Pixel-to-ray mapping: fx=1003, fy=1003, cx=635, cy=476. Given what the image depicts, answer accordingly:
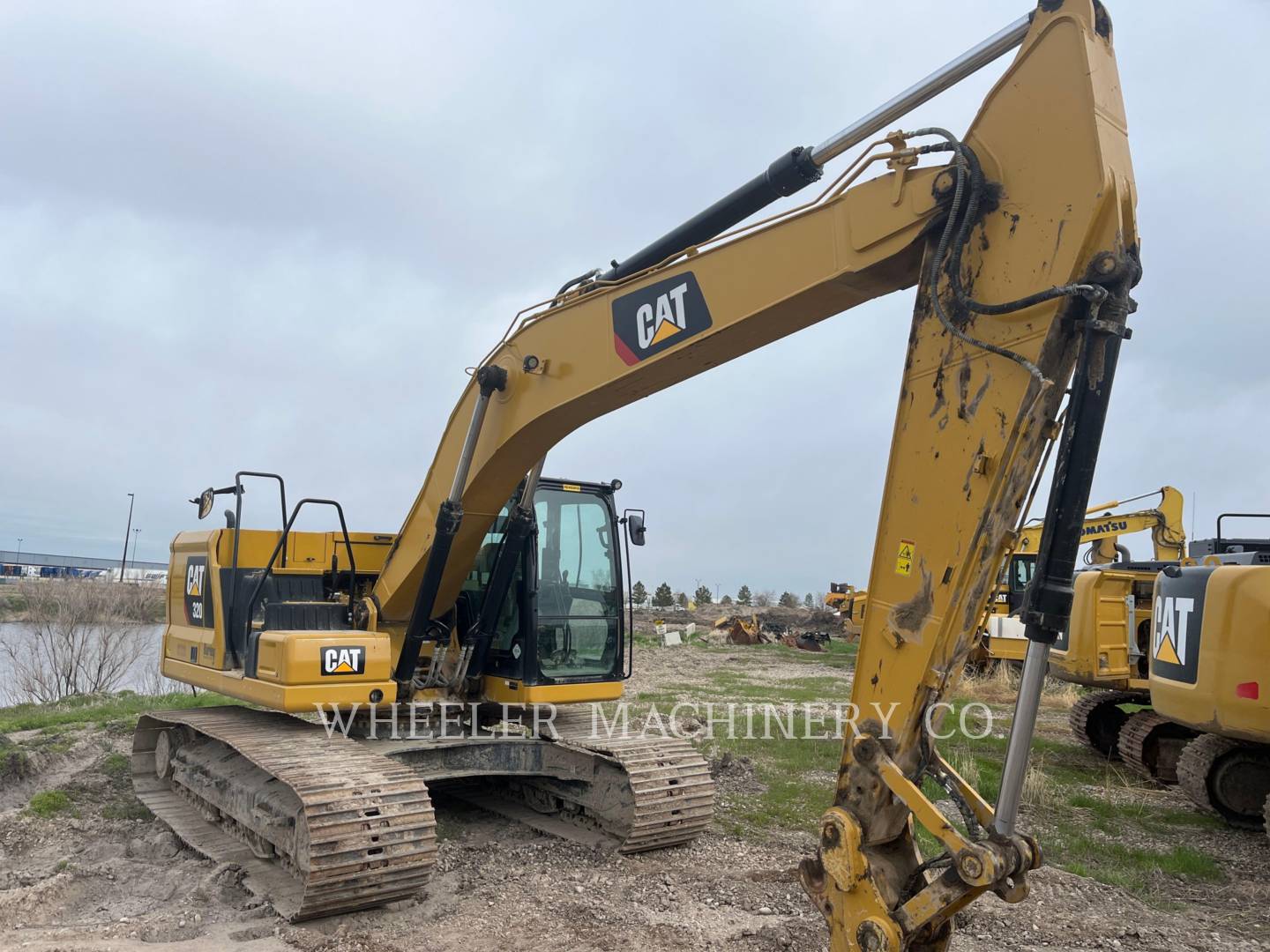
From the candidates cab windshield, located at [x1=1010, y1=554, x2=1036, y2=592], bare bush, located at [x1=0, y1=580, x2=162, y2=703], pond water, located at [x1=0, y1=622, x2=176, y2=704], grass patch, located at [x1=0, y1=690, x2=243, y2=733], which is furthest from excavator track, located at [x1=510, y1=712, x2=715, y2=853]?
bare bush, located at [x1=0, y1=580, x2=162, y2=703]

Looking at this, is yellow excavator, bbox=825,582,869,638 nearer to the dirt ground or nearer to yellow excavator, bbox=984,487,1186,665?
yellow excavator, bbox=984,487,1186,665

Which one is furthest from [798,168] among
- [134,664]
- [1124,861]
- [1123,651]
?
[134,664]

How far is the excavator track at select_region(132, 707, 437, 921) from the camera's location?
510 cm

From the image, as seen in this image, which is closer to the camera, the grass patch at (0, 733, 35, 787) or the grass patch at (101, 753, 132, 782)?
the grass patch at (0, 733, 35, 787)

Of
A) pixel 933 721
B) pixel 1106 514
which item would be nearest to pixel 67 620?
pixel 1106 514

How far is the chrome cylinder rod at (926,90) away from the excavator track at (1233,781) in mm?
6436

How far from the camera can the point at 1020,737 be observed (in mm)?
3330

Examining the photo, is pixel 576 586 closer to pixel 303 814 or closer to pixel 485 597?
pixel 485 597

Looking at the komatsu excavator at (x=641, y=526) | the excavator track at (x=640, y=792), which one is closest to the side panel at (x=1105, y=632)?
the komatsu excavator at (x=641, y=526)

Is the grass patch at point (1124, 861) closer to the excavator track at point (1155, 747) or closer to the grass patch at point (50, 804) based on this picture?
the excavator track at point (1155, 747)

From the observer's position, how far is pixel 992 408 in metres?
3.56

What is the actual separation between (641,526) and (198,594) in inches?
137

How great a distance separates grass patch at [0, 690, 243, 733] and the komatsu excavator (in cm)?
366

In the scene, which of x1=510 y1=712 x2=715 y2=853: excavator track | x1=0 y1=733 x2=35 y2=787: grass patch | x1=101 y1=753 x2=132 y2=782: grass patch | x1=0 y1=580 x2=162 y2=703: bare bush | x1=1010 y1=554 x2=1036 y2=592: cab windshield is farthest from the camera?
x1=0 y1=580 x2=162 y2=703: bare bush
